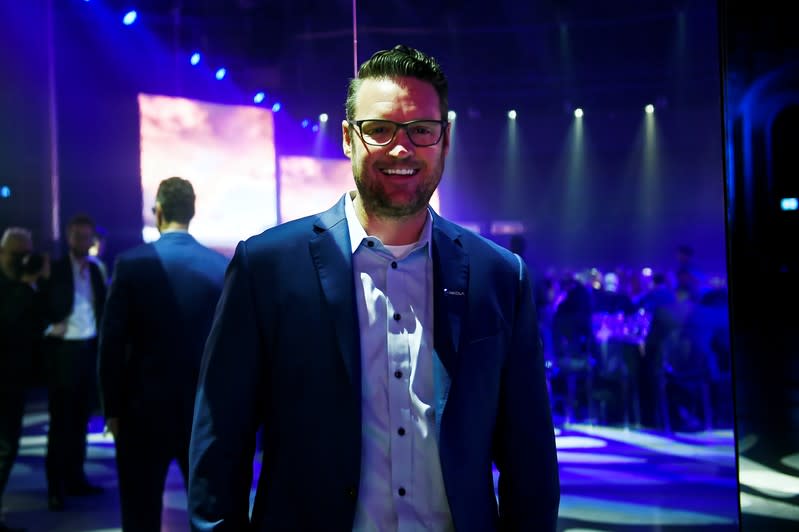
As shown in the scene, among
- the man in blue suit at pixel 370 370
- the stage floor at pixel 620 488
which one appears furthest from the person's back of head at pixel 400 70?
the stage floor at pixel 620 488

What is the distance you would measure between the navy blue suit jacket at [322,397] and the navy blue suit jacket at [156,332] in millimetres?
1566

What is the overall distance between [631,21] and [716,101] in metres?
0.63

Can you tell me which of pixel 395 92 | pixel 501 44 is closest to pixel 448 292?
pixel 395 92

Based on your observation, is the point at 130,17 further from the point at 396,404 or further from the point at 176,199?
the point at 396,404

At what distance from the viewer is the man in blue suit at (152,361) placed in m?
2.95

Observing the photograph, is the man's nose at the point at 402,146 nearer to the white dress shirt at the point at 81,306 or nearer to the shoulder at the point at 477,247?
the shoulder at the point at 477,247

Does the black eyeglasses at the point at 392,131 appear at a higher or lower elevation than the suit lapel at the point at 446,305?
higher

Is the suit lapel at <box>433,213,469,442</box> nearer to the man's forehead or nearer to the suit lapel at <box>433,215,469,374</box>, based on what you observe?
the suit lapel at <box>433,215,469,374</box>

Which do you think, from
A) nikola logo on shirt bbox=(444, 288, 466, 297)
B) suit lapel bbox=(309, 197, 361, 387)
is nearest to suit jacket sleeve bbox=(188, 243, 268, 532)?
suit lapel bbox=(309, 197, 361, 387)

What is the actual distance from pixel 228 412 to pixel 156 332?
1.66 m

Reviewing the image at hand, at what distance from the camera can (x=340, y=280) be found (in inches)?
58.2

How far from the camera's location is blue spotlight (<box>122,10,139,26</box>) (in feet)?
13.8

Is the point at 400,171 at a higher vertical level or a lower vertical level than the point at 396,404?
higher

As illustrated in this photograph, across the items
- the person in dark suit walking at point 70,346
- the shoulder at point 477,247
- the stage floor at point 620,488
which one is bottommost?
the stage floor at point 620,488
